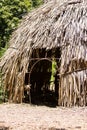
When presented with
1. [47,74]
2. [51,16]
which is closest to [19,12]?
[47,74]

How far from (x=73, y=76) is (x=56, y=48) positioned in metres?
1.28

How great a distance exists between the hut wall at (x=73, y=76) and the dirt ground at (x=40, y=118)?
33cm

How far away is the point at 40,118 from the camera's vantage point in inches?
444

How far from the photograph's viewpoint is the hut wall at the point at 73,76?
13062 millimetres

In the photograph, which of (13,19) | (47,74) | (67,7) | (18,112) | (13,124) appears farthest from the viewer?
(13,19)

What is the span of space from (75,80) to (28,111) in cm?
174

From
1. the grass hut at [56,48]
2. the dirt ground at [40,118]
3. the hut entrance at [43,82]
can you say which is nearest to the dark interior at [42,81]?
the hut entrance at [43,82]

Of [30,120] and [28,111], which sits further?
[28,111]

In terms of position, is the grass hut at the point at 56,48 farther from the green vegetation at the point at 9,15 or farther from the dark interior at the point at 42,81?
the green vegetation at the point at 9,15

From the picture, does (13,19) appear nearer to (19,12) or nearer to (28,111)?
(19,12)

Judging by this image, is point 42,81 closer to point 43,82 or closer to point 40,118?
point 43,82

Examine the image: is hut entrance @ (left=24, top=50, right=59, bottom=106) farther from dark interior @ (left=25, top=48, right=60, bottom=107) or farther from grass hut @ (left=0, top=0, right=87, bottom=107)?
grass hut @ (left=0, top=0, right=87, bottom=107)

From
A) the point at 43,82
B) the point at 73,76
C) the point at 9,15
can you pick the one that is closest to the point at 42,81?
the point at 43,82

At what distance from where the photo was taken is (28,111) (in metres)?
12.7
